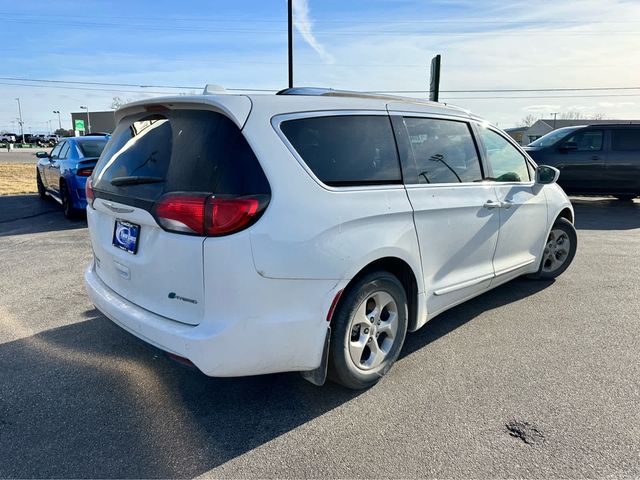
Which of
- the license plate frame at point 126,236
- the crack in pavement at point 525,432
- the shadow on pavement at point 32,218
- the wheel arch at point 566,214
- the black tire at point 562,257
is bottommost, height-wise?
the crack in pavement at point 525,432

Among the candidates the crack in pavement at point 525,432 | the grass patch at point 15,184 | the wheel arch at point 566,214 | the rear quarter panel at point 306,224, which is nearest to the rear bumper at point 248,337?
the rear quarter panel at point 306,224

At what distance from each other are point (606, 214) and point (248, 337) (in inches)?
418

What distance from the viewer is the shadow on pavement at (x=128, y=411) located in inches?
91.5

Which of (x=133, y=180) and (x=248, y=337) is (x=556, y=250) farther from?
(x=133, y=180)

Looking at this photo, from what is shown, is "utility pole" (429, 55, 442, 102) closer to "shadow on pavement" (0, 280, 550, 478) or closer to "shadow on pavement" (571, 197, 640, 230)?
"shadow on pavement" (571, 197, 640, 230)

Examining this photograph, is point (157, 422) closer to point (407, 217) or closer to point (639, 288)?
point (407, 217)

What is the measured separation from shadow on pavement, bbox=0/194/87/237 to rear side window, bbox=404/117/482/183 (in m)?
6.76

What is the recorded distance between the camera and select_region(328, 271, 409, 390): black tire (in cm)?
271

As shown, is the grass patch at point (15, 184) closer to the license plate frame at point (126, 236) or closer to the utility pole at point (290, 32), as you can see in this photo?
the utility pole at point (290, 32)

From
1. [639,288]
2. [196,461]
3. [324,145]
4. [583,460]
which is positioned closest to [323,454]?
[196,461]

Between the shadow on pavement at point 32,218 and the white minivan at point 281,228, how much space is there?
5497 mm

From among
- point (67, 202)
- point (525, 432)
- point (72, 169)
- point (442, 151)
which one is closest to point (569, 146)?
point (442, 151)

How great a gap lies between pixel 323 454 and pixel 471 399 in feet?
3.48

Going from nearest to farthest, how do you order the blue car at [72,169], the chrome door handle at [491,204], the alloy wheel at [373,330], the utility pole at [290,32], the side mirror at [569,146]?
the alloy wheel at [373,330]
the chrome door handle at [491,204]
the blue car at [72,169]
the side mirror at [569,146]
the utility pole at [290,32]
